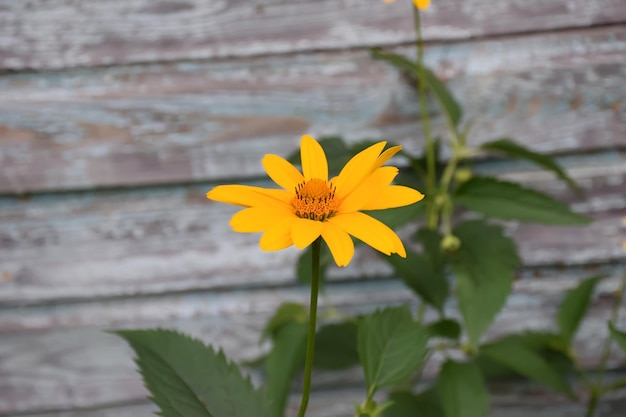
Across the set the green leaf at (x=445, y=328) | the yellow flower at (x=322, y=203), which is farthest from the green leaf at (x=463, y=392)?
the yellow flower at (x=322, y=203)

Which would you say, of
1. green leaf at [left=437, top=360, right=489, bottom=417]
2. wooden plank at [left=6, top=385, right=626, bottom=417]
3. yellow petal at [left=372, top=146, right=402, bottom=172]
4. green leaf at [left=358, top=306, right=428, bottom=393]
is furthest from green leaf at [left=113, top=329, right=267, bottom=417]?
wooden plank at [left=6, top=385, right=626, bottom=417]

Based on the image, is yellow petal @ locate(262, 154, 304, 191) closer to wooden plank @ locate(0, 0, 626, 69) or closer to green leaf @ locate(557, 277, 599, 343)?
wooden plank @ locate(0, 0, 626, 69)

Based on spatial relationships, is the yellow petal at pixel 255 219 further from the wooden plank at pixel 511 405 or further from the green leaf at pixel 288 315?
the wooden plank at pixel 511 405

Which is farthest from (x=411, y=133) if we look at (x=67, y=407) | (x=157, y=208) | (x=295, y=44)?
(x=67, y=407)

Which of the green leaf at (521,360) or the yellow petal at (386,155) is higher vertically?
the yellow petal at (386,155)

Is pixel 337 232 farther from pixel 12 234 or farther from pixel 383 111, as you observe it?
pixel 12 234

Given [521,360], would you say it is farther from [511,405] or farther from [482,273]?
[511,405]

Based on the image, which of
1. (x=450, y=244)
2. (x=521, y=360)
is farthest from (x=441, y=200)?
(x=521, y=360)

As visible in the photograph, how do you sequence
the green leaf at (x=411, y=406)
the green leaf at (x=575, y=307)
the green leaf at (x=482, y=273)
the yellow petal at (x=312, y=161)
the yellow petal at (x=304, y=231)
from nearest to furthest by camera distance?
the yellow petal at (x=304, y=231) → the yellow petal at (x=312, y=161) → the green leaf at (x=482, y=273) → the green leaf at (x=411, y=406) → the green leaf at (x=575, y=307)
